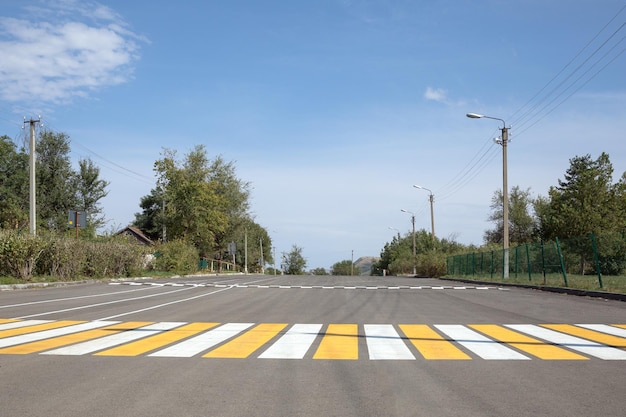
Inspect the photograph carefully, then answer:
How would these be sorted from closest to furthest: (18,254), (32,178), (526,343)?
(526,343)
(18,254)
(32,178)

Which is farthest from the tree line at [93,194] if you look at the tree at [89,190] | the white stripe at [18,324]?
the white stripe at [18,324]

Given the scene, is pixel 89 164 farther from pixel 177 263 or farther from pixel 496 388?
pixel 496 388

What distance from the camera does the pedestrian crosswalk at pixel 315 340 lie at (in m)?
7.88

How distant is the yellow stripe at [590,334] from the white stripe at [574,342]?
9.4 inches

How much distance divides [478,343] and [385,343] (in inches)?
60.6

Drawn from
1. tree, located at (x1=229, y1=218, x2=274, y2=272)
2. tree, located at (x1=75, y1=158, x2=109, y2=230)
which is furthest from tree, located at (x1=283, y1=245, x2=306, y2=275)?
tree, located at (x1=75, y1=158, x2=109, y2=230)

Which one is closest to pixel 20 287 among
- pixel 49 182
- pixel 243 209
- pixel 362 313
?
pixel 362 313

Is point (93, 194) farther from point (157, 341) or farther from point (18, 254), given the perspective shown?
point (157, 341)

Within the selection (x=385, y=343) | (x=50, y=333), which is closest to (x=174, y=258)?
(x=50, y=333)

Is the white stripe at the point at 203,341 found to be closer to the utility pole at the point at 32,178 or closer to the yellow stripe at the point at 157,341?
the yellow stripe at the point at 157,341

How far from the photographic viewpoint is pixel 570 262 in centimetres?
2561

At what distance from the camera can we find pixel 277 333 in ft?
32.9

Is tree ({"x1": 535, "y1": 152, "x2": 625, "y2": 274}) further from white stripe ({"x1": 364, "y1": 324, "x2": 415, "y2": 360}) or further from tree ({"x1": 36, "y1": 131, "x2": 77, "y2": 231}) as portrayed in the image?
tree ({"x1": 36, "y1": 131, "x2": 77, "y2": 231})

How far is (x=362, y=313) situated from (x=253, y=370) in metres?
7.56
